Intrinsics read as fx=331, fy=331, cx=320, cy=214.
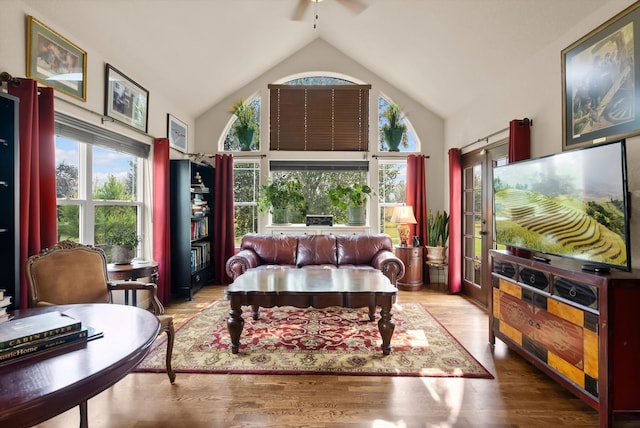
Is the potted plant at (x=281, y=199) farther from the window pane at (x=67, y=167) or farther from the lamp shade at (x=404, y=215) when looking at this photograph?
the window pane at (x=67, y=167)

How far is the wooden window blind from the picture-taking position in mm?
5559

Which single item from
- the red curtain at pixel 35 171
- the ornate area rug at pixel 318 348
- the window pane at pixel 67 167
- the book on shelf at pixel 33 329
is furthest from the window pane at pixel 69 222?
the book on shelf at pixel 33 329

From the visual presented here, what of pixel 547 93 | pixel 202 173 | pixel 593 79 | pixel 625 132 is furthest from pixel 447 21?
pixel 202 173

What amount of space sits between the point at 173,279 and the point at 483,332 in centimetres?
371

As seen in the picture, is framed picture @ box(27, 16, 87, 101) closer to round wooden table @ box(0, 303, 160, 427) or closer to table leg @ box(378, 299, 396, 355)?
round wooden table @ box(0, 303, 160, 427)

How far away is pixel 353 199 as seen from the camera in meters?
5.27

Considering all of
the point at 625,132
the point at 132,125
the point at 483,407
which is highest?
the point at 132,125

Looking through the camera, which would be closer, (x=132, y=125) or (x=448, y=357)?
(x=448, y=357)

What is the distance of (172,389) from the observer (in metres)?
2.17

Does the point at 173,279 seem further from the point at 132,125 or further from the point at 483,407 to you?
the point at 483,407

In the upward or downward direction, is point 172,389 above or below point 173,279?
below

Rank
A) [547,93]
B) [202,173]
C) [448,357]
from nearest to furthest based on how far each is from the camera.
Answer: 1. [448,357]
2. [547,93]
3. [202,173]

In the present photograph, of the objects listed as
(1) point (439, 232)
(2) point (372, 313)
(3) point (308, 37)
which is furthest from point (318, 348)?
(3) point (308, 37)

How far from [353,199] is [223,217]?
208cm
